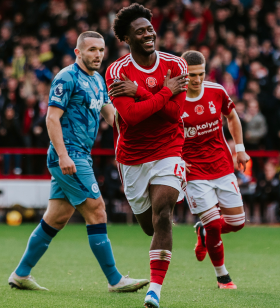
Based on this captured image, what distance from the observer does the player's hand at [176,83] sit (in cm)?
479

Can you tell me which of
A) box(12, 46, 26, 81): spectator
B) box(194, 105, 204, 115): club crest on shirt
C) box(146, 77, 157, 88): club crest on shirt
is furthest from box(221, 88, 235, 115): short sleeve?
box(12, 46, 26, 81): spectator

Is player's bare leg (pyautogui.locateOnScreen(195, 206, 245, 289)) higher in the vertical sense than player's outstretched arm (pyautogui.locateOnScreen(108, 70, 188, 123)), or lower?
lower

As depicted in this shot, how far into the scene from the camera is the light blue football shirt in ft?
18.0

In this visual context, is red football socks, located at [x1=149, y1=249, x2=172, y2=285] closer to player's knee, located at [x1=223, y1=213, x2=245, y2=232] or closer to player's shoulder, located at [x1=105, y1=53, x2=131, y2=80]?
player's shoulder, located at [x1=105, y1=53, x2=131, y2=80]

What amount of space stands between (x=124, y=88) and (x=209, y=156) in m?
1.98

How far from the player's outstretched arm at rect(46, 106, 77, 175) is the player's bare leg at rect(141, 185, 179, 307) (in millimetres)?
888

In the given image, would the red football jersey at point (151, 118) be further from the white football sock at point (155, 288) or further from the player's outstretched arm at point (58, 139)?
the white football sock at point (155, 288)

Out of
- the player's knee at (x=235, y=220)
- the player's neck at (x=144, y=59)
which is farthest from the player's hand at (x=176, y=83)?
the player's knee at (x=235, y=220)

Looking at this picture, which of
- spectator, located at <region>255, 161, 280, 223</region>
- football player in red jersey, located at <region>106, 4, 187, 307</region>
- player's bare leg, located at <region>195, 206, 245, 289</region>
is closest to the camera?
football player in red jersey, located at <region>106, 4, 187, 307</region>

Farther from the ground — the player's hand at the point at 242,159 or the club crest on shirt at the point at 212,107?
the club crest on shirt at the point at 212,107

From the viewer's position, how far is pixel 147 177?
16.1 feet

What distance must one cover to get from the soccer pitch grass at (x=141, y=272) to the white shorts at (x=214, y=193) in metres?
0.85

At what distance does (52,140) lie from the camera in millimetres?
5359

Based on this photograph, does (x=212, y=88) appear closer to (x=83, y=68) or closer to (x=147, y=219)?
(x=83, y=68)
